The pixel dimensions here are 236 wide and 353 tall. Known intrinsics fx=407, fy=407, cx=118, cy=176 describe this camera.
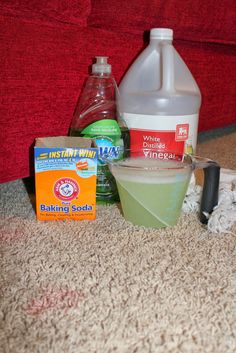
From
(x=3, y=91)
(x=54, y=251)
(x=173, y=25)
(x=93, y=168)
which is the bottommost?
(x=54, y=251)

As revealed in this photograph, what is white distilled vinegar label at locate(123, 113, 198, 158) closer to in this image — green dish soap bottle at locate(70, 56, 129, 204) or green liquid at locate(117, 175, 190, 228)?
green dish soap bottle at locate(70, 56, 129, 204)

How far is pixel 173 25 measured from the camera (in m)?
1.12

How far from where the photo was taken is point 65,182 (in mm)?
785

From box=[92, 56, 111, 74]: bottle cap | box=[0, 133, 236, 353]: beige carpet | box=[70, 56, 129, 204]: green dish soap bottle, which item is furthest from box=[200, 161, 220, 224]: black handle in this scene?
box=[92, 56, 111, 74]: bottle cap

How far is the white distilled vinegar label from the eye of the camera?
0.89m

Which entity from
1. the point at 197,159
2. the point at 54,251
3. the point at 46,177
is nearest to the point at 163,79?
the point at 197,159

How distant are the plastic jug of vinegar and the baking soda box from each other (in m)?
0.16

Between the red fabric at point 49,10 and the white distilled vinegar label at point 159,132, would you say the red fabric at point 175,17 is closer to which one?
the red fabric at point 49,10

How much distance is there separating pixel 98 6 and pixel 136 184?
0.46 meters

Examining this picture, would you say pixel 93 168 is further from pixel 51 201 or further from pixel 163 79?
pixel 163 79

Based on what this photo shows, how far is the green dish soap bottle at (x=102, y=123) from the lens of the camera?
889mm

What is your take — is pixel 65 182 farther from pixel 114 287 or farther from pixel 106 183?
pixel 114 287

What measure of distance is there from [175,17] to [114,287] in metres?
0.81

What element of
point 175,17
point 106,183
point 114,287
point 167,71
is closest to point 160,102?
point 167,71
